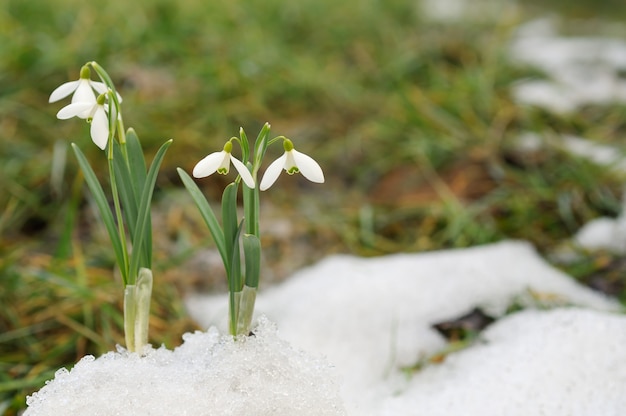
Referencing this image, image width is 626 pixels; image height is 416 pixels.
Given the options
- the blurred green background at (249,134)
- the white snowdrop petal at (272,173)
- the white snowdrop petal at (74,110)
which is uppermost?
the blurred green background at (249,134)

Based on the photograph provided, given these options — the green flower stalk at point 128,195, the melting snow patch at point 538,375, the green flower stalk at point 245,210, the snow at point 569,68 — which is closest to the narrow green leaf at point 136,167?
the green flower stalk at point 128,195

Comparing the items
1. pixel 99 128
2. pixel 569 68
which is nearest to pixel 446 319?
pixel 99 128

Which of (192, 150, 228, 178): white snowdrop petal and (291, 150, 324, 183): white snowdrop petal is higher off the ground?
(192, 150, 228, 178): white snowdrop petal

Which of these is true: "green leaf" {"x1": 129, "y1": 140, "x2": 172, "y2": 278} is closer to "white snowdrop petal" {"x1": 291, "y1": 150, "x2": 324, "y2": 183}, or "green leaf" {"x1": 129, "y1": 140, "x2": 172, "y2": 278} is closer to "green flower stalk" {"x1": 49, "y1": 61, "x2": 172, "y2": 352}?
"green flower stalk" {"x1": 49, "y1": 61, "x2": 172, "y2": 352}

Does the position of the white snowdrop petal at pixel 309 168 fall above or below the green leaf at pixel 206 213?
below

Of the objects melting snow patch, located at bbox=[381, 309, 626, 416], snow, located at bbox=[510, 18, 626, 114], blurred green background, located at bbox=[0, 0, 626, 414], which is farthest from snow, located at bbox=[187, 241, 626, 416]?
snow, located at bbox=[510, 18, 626, 114]

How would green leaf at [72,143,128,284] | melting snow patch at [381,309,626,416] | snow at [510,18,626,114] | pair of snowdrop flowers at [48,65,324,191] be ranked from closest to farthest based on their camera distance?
1. pair of snowdrop flowers at [48,65,324,191]
2. green leaf at [72,143,128,284]
3. melting snow patch at [381,309,626,416]
4. snow at [510,18,626,114]

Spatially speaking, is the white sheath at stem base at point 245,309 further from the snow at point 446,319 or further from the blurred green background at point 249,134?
the blurred green background at point 249,134
